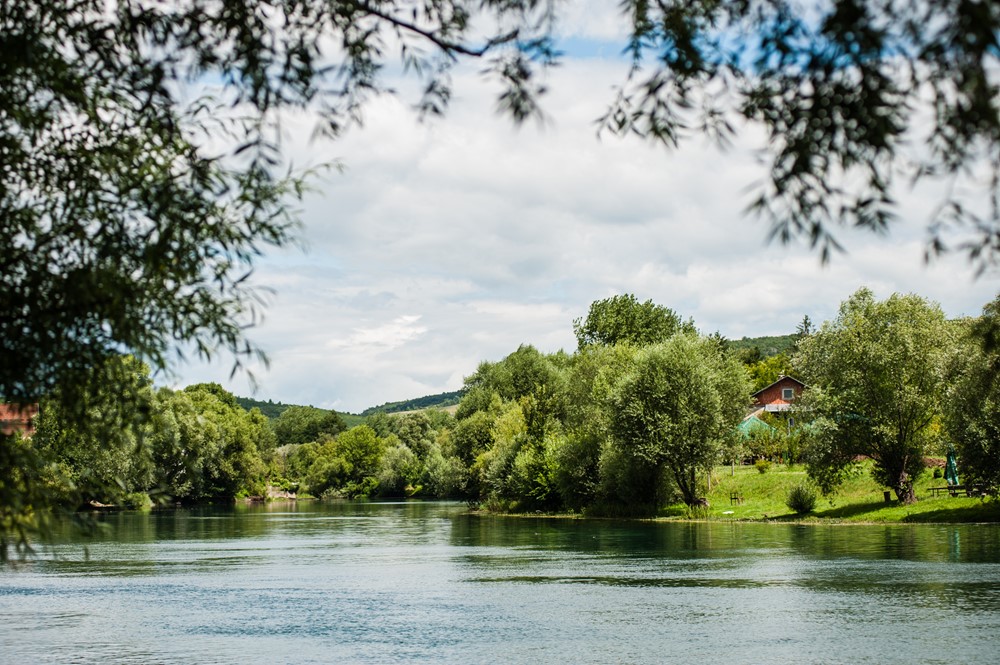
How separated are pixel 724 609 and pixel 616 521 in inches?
1551

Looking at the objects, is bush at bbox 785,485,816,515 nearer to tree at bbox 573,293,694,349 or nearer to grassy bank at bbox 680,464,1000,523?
grassy bank at bbox 680,464,1000,523

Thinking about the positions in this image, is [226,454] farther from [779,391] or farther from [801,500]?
[801,500]

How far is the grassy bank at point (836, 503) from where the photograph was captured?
5022cm

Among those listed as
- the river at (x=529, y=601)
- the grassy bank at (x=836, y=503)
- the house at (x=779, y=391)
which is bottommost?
the river at (x=529, y=601)

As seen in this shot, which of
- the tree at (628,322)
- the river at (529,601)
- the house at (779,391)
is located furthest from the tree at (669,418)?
the house at (779,391)

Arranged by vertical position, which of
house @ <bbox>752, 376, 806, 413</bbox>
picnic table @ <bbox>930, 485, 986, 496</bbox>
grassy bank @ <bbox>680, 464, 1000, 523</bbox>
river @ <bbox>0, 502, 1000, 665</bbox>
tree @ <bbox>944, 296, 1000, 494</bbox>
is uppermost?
house @ <bbox>752, 376, 806, 413</bbox>

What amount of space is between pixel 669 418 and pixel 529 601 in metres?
35.2

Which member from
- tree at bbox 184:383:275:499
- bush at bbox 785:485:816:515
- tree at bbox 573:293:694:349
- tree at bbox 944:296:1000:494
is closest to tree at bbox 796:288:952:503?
bush at bbox 785:485:816:515

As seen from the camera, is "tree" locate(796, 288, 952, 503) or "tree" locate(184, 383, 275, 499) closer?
"tree" locate(796, 288, 952, 503)

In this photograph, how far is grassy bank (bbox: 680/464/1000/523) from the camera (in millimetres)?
50219

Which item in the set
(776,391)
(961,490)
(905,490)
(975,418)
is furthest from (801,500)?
(776,391)

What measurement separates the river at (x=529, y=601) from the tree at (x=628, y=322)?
51800 mm

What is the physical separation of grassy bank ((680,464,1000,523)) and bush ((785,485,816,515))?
1.43 feet

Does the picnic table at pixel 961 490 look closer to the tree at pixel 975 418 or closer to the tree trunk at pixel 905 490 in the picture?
the tree trunk at pixel 905 490
